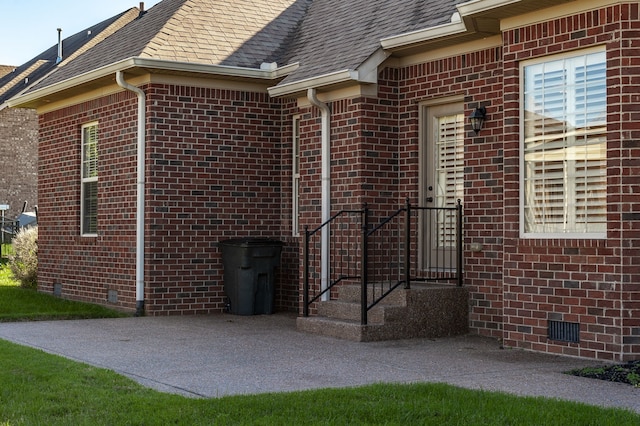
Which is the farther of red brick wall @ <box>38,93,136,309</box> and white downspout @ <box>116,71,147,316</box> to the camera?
red brick wall @ <box>38,93,136,309</box>

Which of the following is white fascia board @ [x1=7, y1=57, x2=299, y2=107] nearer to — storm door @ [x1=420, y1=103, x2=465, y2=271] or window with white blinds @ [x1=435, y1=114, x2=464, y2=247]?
storm door @ [x1=420, y1=103, x2=465, y2=271]

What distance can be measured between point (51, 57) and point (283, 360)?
31.7 meters

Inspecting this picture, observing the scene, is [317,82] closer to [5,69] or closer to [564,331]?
[564,331]

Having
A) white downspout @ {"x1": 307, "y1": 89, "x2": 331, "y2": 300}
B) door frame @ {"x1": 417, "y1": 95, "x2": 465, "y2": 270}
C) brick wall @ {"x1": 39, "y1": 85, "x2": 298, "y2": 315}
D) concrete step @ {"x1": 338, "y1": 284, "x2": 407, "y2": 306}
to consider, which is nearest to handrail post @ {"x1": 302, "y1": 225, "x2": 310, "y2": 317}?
concrete step @ {"x1": 338, "y1": 284, "x2": 407, "y2": 306}

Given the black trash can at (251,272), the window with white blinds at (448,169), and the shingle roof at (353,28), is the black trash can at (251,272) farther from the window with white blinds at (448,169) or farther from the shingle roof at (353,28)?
the window with white blinds at (448,169)

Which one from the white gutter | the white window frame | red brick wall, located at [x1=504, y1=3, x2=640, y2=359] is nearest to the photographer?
red brick wall, located at [x1=504, y1=3, x2=640, y2=359]

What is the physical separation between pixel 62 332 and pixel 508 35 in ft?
20.2

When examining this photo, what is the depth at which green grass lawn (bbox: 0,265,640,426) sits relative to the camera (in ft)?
18.7

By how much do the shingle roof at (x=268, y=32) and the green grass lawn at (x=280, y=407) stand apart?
560cm

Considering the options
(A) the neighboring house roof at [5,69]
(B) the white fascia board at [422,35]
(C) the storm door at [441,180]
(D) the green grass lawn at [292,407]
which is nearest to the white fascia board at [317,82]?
(B) the white fascia board at [422,35]

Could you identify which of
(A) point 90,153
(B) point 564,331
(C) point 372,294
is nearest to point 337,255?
(C) point 372,294

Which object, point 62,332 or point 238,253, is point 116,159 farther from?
point 62,332

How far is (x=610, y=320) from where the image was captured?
833 cm

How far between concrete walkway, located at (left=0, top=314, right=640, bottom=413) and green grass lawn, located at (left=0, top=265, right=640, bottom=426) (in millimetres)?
493
